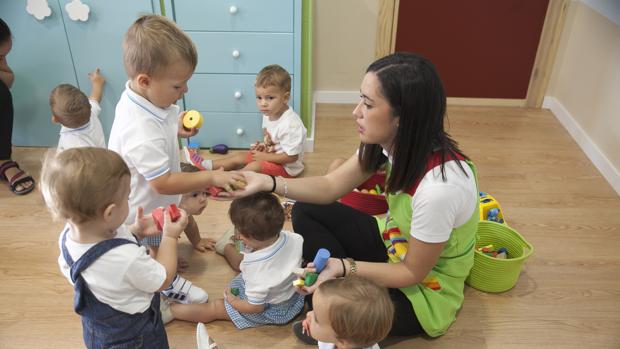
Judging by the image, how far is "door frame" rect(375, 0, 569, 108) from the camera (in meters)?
3.03

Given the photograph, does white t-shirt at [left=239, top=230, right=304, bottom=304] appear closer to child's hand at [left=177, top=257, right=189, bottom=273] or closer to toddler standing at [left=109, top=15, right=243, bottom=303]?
toddler standing at [left=109, top=15, right=243, bottom=303]

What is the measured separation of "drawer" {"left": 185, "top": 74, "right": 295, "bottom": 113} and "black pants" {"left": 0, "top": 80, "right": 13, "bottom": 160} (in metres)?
0.81

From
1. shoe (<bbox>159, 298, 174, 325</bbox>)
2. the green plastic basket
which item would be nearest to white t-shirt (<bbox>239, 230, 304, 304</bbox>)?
shoe (<bbox>159, 298, 174, 325</bbox>)

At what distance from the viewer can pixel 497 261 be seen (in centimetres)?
191

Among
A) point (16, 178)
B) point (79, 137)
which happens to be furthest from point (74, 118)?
point (16, 178)

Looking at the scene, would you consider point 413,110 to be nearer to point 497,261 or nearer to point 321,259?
point 321,259

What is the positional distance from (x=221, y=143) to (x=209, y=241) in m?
0.78

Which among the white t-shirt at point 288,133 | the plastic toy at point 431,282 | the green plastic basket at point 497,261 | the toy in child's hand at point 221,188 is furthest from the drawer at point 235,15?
the plastic toy at point 431,282

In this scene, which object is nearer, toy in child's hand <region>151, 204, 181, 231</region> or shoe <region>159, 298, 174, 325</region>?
toy in child's hand <region>151, 204, 181, 231</region>

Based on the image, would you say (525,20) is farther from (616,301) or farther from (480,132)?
(616,301)

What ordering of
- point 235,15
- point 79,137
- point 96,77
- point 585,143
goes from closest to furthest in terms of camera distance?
point 79,137 → point 235,15 → point 96,77 → point 585,143

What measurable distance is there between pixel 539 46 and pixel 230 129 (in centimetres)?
186

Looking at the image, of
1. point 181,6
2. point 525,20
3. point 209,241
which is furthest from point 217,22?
point 525,20

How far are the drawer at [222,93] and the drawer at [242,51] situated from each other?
0.04 m
